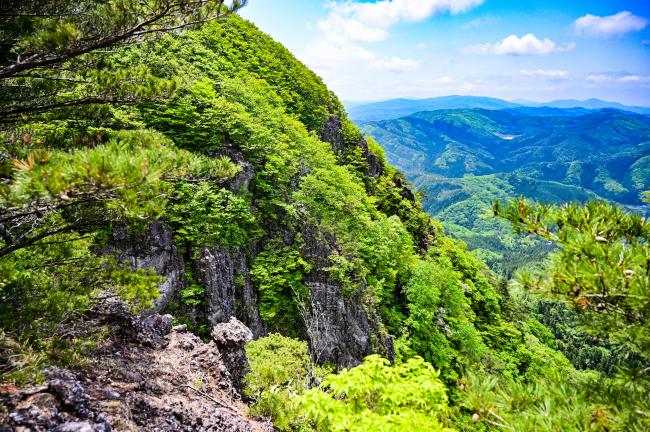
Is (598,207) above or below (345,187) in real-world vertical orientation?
above

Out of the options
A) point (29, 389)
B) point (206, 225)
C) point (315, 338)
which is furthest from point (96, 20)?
point (315, 338)

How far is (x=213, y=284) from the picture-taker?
15.1m

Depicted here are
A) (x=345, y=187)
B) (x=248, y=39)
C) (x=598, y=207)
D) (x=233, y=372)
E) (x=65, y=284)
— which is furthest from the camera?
(x=248, y=39)

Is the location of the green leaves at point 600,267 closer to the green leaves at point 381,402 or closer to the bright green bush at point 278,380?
the green leaves at point 381,402

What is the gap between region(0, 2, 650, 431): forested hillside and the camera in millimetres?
3809

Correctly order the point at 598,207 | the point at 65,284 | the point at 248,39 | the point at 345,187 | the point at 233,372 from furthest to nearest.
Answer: the point at 248,39 < the point at 345,187 < the point at 233,372 < the point at 65,284 < the point at 598,207

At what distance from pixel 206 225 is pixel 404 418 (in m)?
12.9

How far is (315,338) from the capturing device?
16.5 metres

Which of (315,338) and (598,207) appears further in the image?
(315,338)

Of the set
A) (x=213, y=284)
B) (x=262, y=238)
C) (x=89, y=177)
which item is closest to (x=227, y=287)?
(x=213, y=284)

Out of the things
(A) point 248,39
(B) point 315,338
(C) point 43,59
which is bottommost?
(B) point 315,338

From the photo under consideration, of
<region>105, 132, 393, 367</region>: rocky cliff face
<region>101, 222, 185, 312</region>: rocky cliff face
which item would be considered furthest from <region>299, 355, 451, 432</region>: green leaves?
<region>101, 222, 185, 312</region>: rocky cliff face

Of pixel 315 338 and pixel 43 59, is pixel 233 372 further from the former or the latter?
pixel 43 59

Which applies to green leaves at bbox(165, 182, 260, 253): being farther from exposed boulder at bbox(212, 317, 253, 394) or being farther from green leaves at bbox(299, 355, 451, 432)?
green leaves at bbox(299, 355, 451, 432)
